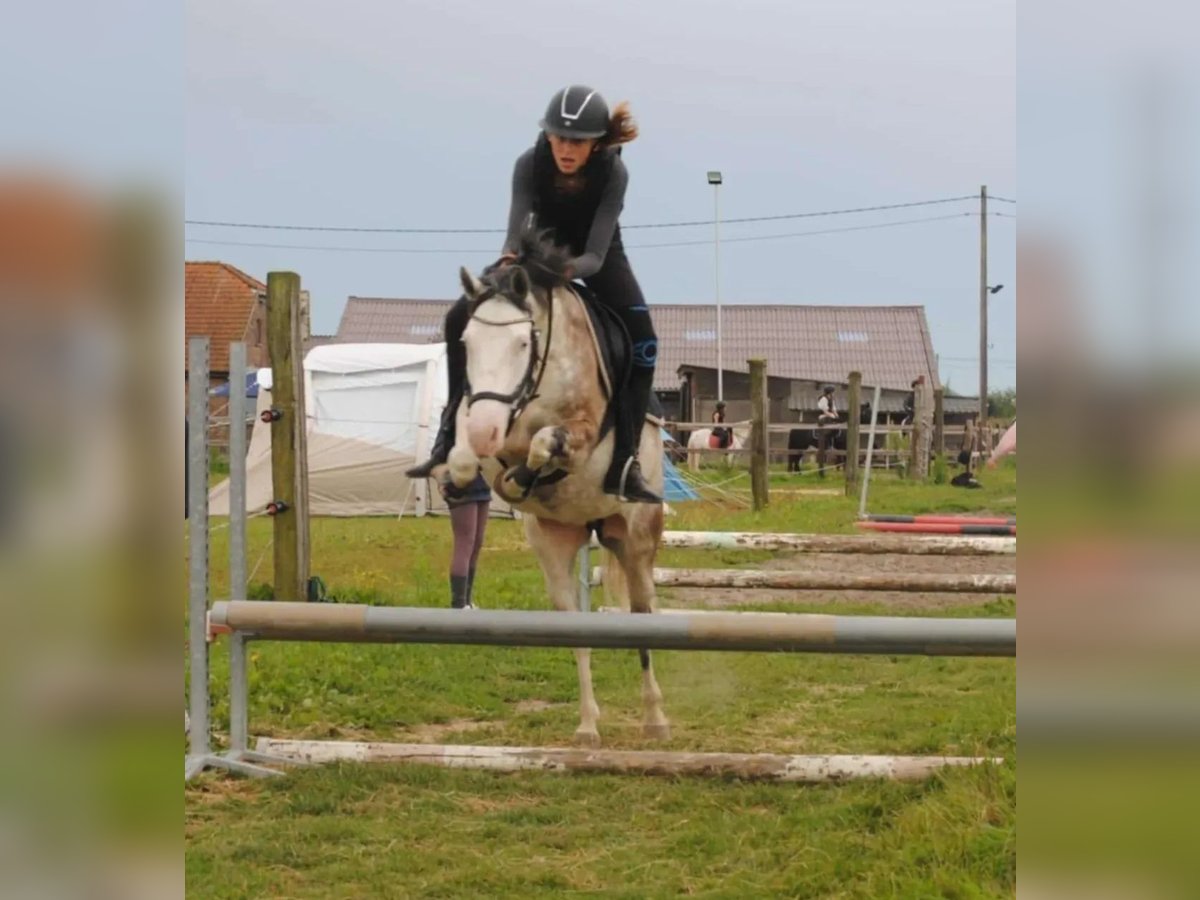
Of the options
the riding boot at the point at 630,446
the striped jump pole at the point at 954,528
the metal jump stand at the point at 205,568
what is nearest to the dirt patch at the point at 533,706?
the metal jump stand at the point at 205,568

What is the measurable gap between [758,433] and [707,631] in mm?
6647

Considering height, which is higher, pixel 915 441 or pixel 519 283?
pixel 519 283

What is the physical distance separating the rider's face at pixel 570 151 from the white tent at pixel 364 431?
6606mm

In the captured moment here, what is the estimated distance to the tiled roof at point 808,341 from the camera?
18938mm

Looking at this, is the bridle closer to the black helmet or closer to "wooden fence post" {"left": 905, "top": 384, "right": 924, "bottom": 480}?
the black helmet

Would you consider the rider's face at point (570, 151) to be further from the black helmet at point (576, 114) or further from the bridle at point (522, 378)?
→ the bridle at point (522, 378)

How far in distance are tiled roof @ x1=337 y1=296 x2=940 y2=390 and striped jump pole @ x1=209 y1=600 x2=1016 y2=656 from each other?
574 inches

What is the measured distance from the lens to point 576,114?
3297 millimetres

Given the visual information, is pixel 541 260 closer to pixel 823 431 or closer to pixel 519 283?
pixel 519 283

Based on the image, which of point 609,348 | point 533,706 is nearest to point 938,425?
point 533,706
